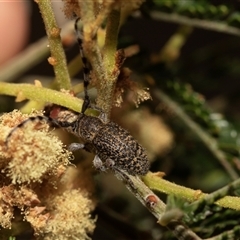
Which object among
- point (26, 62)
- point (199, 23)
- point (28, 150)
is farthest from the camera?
point (26, 62)

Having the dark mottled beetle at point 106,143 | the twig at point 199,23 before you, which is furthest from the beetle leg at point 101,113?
the twig at point 199,23

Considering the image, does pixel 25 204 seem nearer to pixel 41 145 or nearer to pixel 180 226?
pixel 41 145

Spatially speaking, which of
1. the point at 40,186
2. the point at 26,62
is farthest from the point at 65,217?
the point at 26,62

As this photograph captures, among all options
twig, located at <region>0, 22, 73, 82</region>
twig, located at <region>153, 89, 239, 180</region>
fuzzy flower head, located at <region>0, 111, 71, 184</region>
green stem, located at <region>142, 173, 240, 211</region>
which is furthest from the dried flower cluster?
twig, located at <region>0, 22, 73, 82</region>

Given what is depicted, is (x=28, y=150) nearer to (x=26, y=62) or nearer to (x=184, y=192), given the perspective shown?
(x=184, y=192)

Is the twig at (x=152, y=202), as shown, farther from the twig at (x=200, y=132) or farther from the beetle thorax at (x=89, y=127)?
the twig at (x=200, y=132)

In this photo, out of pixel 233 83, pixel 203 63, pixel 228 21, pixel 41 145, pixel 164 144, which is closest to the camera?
pixel 41 145

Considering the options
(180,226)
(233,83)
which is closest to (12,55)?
(180,226)
